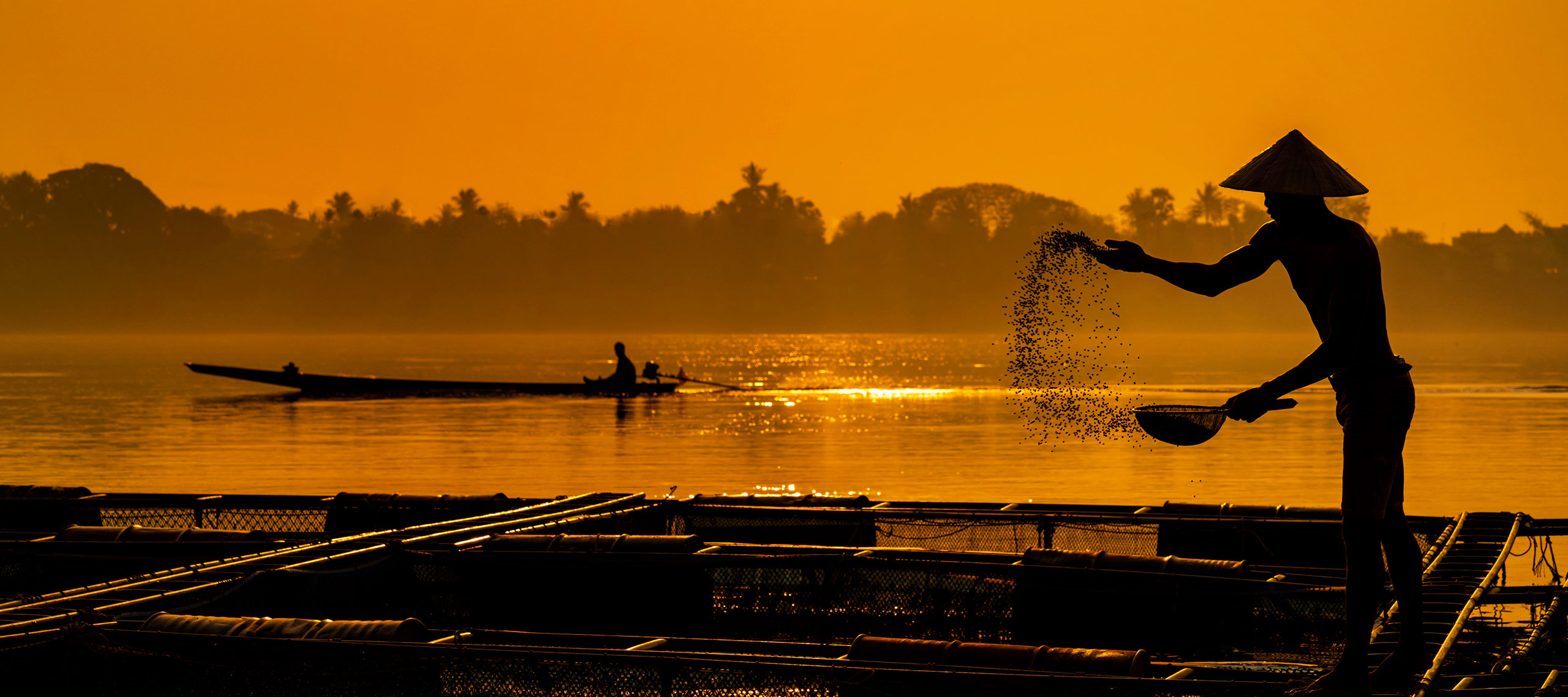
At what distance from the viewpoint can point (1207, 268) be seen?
6344 mm

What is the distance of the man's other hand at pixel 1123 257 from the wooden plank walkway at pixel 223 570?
19.0ft

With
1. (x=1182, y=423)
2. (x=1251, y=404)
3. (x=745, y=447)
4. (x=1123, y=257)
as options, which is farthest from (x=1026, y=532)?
(x=745, y=447)

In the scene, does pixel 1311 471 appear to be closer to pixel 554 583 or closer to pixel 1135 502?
pixel 1135 502

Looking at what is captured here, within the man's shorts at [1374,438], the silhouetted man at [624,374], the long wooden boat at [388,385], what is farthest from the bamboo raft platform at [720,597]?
the long wooden boat at [388,385]

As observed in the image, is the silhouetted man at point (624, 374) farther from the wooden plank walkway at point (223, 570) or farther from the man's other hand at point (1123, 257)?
the man's other hand at point (1123, 257)

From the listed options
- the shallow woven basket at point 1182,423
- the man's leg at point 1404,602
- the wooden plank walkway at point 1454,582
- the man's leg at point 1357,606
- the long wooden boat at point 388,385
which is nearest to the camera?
the man's leg at point 1357,606

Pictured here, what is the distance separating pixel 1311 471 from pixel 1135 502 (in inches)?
290

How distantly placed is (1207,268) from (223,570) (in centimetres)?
705

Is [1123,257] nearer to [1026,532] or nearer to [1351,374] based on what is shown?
[1351,374]

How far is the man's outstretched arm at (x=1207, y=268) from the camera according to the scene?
622 cm

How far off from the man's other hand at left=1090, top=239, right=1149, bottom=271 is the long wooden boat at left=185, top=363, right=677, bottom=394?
42591mm

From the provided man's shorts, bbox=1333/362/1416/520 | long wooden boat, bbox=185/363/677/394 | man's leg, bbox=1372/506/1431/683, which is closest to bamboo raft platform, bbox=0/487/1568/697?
man's leg, bbox=1372/506/1431/683

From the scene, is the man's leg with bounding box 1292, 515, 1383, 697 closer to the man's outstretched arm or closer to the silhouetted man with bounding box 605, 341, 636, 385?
the man's outstretched arm

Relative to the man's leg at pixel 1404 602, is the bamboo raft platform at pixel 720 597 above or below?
below
